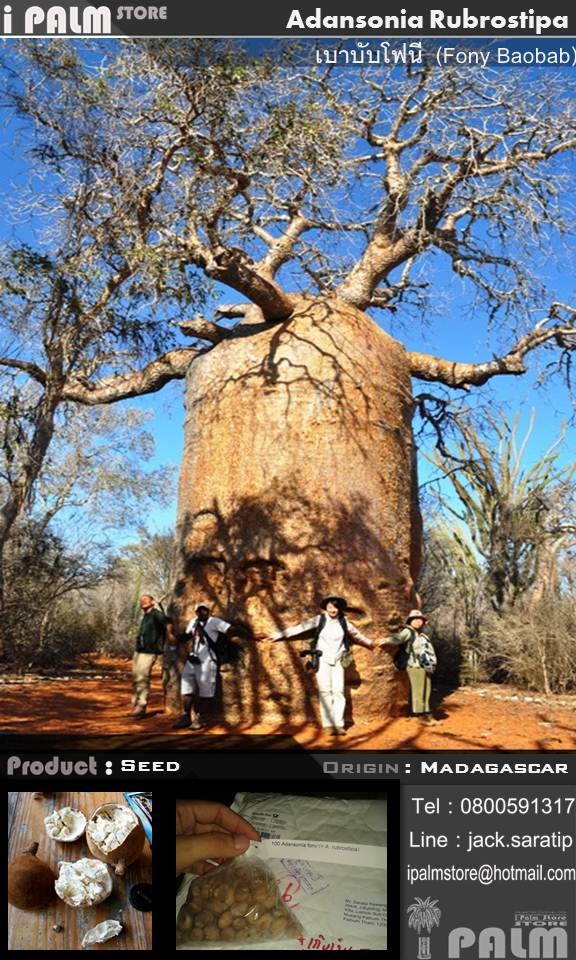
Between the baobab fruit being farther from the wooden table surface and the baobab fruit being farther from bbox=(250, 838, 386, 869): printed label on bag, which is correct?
bbox=(250, 838, 386, 869): printed label on bag

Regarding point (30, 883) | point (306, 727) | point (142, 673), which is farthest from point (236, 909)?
point (142, 673)

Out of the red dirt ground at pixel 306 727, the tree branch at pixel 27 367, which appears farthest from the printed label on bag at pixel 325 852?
the tree branch at pixel 27 367

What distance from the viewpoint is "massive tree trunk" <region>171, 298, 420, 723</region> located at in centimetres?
479

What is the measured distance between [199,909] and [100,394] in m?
4.06

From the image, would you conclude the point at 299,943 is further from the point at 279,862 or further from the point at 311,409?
the point at 311,409

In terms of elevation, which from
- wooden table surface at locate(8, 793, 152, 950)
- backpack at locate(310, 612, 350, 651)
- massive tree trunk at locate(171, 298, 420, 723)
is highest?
massive tree trunk at locate(171, 298, 420, 723)

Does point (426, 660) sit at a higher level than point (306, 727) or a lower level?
higher

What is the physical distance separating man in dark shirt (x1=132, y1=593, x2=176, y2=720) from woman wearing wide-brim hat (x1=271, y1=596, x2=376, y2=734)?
87cm

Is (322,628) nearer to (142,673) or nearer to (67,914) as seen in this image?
(142,673)

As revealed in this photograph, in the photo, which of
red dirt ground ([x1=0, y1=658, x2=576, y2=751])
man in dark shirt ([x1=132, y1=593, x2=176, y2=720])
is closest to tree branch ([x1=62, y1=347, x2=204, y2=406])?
man in dark shirt ([x1=132, y1=593, x2=176, y2=720])

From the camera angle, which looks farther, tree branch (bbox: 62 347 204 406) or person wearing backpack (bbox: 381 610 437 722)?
tree branch (bbox: 62 347 204 406)

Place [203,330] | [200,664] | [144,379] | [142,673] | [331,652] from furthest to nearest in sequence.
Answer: [144,379], [203,330], [142,673], [200,664], [331,652]

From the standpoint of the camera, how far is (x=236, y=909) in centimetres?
243

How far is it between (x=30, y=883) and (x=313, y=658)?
2.42 meters
